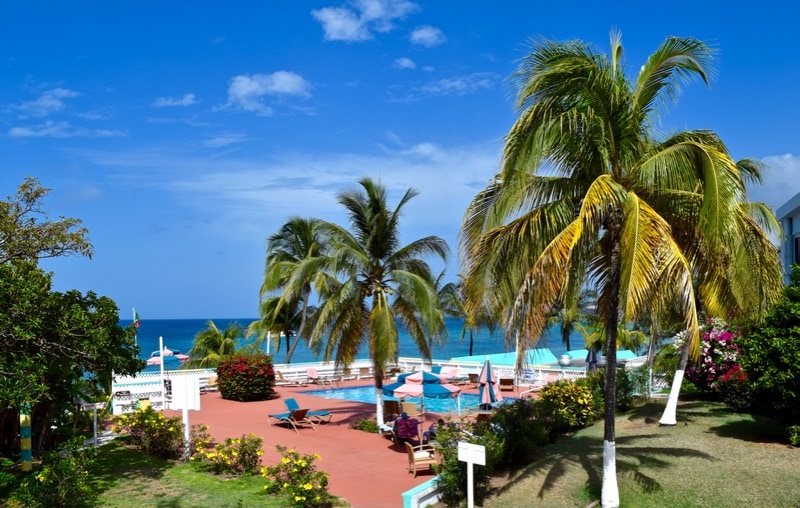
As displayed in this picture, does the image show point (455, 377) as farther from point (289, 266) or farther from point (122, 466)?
point (122, 466)

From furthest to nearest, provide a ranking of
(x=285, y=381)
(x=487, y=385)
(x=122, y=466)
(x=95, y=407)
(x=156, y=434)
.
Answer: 1. (x=285, y=381)
2. (x=487, y=385)
3. (x=95, y=407)
4. (x=156, y=434)
5. (x=122, y=466)

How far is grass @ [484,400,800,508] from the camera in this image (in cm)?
938

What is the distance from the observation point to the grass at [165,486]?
9906 mm

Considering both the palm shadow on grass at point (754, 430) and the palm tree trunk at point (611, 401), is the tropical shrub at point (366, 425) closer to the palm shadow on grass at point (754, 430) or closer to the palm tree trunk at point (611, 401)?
the palm shadow on grass at point (754, 430)

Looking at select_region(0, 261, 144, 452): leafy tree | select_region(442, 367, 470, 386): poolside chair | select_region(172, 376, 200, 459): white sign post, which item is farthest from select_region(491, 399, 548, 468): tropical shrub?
select_region(442, 367, 470, 386): poolside chair

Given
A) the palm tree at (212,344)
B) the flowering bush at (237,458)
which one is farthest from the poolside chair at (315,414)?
the palm tree at (212,344)

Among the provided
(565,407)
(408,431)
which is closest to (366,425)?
(408,431)

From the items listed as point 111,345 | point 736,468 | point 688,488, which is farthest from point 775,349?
point 111,345

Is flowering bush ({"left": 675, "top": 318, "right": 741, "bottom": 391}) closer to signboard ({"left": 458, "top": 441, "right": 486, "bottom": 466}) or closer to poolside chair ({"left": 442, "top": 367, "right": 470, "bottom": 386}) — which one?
signboard ({"left": 458, "top": 441, "right": 486, "bottom": 466})

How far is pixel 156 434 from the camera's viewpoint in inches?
530

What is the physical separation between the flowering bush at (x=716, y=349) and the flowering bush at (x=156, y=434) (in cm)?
1191

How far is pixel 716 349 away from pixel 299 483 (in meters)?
11.0

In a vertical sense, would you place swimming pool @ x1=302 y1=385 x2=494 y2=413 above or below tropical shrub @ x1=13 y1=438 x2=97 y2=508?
below

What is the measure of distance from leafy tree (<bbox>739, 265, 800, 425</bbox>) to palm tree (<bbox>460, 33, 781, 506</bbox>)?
1.10m
